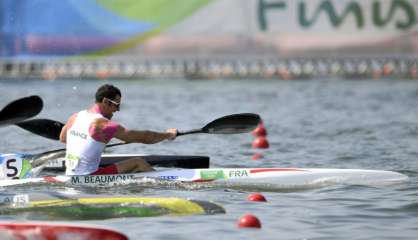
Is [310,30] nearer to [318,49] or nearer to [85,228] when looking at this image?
[318,49]

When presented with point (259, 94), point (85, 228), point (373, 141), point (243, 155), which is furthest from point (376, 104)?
point (85, 228)

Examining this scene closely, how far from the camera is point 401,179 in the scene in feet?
48.5

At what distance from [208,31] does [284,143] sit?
70.0 ft

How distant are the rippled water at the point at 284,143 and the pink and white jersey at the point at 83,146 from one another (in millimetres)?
366

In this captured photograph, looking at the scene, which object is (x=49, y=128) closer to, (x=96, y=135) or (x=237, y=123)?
(x=96, y=135)

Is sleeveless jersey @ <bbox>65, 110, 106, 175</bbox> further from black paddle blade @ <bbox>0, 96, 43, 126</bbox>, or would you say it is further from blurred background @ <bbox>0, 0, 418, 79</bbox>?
blurred background @ <bbox>0, 0, 418, 79</bbox>

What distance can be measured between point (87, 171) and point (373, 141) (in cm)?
935

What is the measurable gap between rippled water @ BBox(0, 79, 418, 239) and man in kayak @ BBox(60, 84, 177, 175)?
381 mm

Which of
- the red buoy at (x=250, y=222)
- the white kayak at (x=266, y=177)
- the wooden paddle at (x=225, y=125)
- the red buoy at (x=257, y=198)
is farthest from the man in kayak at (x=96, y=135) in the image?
the red buoy at (x=250, y=222)

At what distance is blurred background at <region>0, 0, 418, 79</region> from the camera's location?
42.5 m

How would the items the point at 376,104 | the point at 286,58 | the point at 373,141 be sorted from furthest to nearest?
the point at 286,58 → the point at 376,104 → the point at 373,141

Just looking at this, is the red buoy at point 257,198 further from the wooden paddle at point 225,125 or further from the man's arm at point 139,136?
the wooden paddle at point 225,125

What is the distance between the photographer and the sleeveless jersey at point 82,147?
13.8 meters

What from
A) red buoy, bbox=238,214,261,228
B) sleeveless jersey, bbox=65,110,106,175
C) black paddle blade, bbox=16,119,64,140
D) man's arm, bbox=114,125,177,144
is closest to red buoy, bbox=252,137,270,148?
black paddle blade, bbox=16,119,64,140
